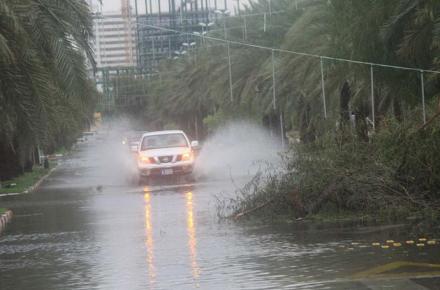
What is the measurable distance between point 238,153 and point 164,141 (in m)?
13.8

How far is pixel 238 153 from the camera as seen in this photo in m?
46.7

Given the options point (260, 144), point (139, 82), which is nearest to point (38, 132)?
point (260, 144)

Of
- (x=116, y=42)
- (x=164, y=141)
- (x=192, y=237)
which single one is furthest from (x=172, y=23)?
(x=192, y=237)

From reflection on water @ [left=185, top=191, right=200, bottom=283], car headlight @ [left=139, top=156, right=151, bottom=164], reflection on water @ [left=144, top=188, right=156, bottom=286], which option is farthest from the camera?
car headlight @ [left=139, top=156, right=151, bottom=164]

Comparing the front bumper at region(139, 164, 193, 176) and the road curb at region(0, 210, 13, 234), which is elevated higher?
the front bumper at region(139, 164, 193, 176)

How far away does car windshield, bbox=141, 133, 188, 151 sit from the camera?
3272 cm

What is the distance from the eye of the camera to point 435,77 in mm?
21719

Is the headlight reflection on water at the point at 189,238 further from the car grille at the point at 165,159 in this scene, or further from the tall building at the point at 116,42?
the tall building at the point at 116,42

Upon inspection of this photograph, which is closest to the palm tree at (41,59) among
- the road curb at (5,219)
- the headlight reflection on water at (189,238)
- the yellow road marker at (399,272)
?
the road curb at (5,219)

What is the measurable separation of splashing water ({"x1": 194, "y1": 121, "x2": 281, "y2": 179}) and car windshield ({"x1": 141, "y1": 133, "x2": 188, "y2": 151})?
1.53 metres

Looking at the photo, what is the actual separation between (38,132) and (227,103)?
3791 centimetres

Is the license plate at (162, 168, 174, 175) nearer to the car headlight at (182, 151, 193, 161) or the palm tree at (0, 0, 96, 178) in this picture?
the car headlight at (182, 151, 193, 161)

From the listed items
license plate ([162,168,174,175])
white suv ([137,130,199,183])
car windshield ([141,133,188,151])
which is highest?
car windshield ([141,133,188,151])

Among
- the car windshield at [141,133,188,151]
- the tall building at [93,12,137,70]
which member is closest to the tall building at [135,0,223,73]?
the tall building at [93,12,137,70]
